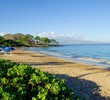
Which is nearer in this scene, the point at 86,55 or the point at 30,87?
the point at 30,87

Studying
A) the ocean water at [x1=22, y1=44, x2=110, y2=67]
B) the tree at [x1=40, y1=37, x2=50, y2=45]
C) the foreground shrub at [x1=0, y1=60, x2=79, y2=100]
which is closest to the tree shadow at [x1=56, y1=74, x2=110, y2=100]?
the foreground shrub at [x1=0, y1=60, x2=79, y2=100]

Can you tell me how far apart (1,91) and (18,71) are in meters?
1.82

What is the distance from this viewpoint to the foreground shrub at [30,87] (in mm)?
5562

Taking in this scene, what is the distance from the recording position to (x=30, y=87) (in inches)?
263

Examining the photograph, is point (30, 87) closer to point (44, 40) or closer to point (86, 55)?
point (86, 55)

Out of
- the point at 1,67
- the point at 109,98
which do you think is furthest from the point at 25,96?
the point at 109,98

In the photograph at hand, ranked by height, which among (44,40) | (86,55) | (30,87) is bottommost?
(86,55)

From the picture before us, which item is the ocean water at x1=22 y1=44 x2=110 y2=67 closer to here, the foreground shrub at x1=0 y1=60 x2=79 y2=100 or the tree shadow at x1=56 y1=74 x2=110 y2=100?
the tree shadow at x1=56 y1=74 x2=110 y2=100

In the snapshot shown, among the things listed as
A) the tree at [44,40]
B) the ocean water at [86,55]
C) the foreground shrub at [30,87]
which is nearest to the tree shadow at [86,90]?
the foreground shrub at [30,87]

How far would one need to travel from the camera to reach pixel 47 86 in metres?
6.05

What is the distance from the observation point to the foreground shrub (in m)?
5.56

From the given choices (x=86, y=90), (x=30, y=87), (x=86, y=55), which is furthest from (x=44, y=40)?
(x=30, y=87)

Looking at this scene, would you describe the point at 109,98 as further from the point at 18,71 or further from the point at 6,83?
the point at 6,83

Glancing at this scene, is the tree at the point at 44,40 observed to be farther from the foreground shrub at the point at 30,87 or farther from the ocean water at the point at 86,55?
the foreground shrub at the point at 30,87
